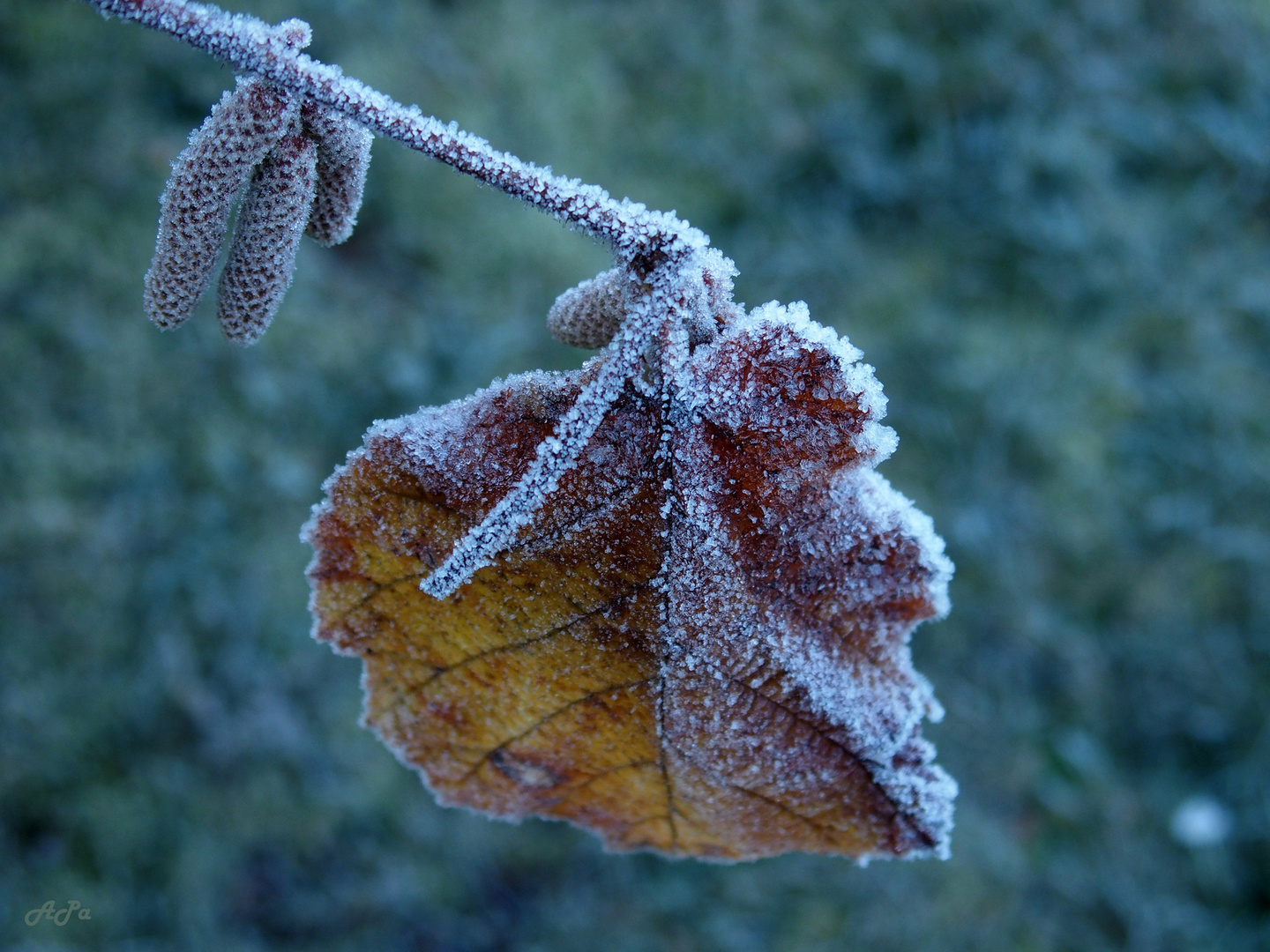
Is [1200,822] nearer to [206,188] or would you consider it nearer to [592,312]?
[592,312]

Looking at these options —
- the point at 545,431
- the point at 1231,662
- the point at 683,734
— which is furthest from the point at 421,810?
the point at 1231,662

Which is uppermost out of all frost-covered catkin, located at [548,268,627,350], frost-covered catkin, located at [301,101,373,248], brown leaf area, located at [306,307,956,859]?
frost-covered catkin, located at [301,101,373,248]

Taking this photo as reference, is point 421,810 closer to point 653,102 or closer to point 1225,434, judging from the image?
point 653,102

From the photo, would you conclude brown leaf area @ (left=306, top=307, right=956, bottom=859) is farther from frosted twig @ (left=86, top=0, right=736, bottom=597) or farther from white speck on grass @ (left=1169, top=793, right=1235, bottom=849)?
white speck on grass @ (left=1169, top=793, right=1235, bottom=849)

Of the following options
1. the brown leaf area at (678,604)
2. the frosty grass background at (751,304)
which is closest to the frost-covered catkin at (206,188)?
the brown leaf area at (678,604)

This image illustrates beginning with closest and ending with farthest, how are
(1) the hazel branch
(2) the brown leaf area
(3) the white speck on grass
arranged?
1. (1) the hazel branch
2. (2) the brown leaf area
3. (3) the white speck on grass

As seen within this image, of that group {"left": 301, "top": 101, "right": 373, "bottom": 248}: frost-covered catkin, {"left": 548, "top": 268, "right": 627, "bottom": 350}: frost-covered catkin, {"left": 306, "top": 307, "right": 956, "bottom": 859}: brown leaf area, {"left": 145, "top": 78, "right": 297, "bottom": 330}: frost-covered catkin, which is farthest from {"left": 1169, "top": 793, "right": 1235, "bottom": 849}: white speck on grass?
{"left": 145, "top": 78, "right": 297, "bottom": 330}: frost-covered catkin
